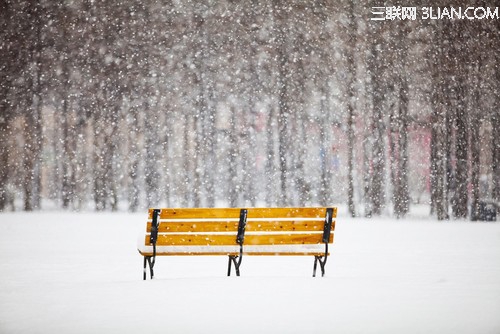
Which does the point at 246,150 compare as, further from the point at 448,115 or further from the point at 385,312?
the point at 385,312

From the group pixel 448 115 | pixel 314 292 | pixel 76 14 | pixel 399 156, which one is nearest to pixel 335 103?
pixel 399 156

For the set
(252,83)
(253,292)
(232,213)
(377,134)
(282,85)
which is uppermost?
(252,83)

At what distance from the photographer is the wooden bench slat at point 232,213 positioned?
8625 millimetres

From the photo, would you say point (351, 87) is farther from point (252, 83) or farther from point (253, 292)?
point (253, 292)

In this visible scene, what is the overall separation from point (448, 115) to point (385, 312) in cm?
1818

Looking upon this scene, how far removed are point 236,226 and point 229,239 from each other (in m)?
0.19

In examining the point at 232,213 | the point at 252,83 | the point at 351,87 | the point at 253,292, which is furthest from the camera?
the point at 252,83

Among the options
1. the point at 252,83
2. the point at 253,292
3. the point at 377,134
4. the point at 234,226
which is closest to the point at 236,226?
the point at 234,226

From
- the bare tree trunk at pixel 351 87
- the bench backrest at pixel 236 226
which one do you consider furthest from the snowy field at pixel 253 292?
the bare tree trunk at pixel 351 87

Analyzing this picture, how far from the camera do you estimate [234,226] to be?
28.8 ft

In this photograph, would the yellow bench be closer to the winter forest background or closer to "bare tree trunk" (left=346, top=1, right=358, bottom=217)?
the winter forest background

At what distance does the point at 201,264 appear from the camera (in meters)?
10.9

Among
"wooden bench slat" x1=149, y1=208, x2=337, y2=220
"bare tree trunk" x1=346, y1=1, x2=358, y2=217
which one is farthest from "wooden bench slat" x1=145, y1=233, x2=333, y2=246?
"bare tree trunk" x1=346, y1=1, x2=358, y2=217

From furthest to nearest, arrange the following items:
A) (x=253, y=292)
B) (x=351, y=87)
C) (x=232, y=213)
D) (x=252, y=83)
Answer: (x=252, y=83) → (x=351, y=87) → (x=232, y=213) → (x=253, y=292)
